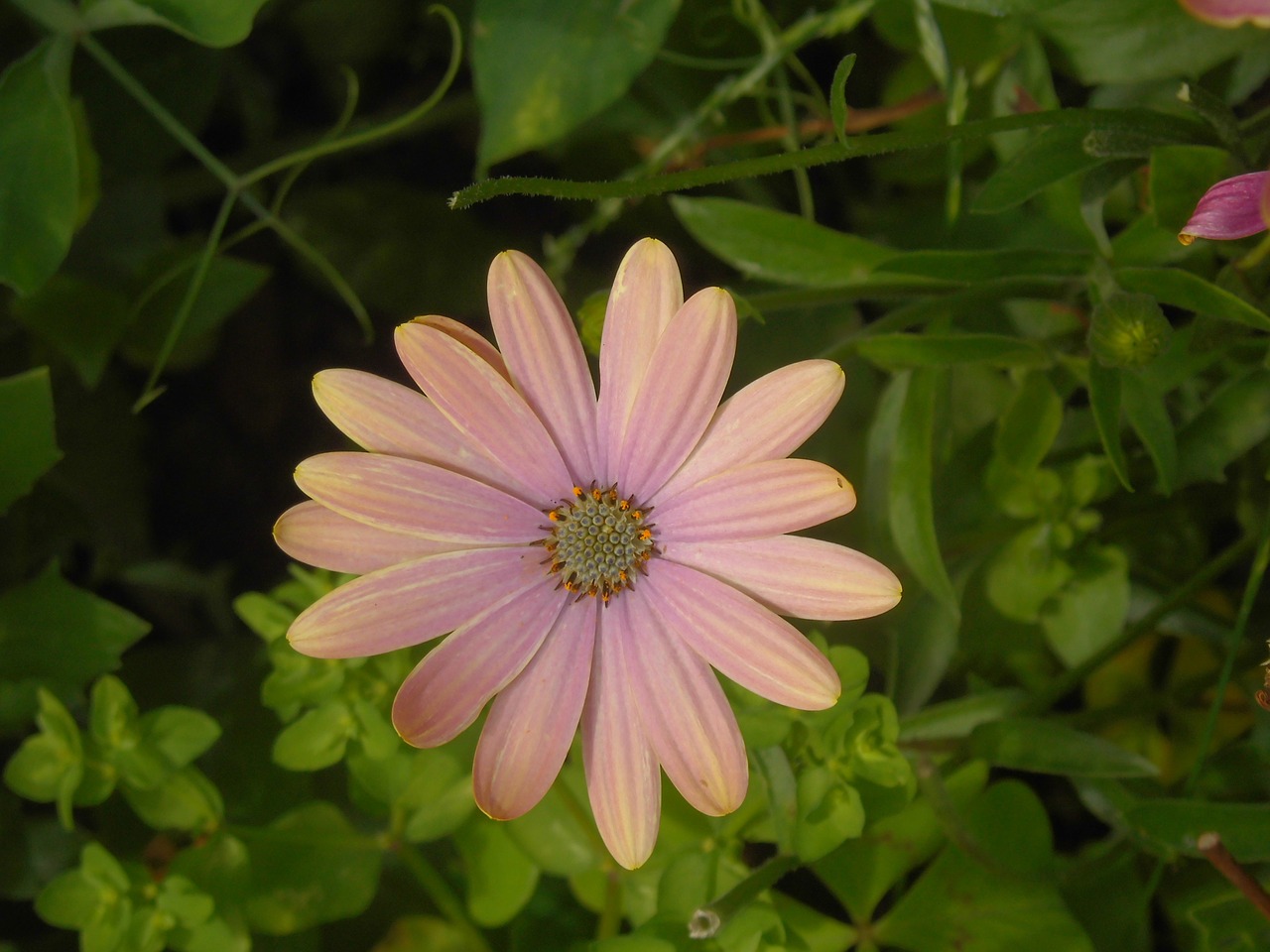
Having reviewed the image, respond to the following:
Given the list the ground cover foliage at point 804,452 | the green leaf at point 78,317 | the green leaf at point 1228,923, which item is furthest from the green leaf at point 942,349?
the green leaf at point 78,317

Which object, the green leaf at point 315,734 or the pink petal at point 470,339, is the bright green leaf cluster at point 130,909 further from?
the pink petal at point 470,339

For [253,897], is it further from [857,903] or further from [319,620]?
[857,903]

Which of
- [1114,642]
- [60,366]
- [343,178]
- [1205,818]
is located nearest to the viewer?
[1205,818]

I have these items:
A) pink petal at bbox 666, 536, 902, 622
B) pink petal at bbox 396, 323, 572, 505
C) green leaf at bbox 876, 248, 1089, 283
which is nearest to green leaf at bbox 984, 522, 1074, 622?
green leaf at bbox 876, 248, 1089, 283

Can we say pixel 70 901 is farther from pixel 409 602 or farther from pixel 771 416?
pixel 771 416

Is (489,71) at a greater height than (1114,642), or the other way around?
(489,71)

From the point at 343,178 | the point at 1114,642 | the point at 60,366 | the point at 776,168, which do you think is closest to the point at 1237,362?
the point at 1114,642
